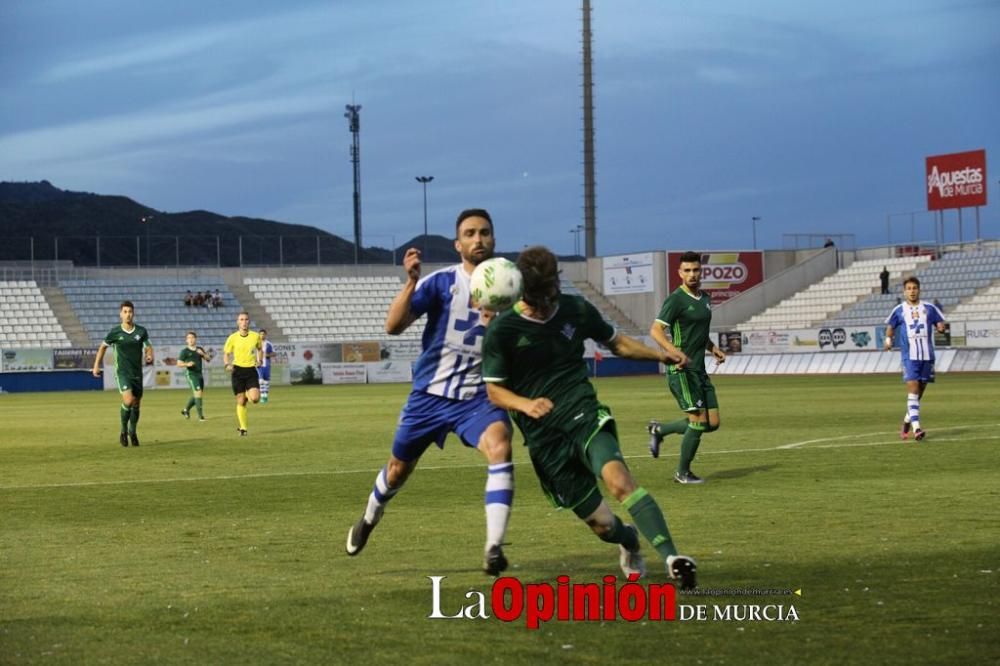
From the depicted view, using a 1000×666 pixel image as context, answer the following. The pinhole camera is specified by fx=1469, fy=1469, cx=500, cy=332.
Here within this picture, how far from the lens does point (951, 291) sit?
67.8 m

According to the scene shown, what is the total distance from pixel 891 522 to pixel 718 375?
50179 mm

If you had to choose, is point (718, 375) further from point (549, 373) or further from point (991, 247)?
point (549, 373)

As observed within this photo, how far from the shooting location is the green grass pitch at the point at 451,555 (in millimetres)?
6711

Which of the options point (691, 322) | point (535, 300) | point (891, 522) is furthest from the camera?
point (691, 322)

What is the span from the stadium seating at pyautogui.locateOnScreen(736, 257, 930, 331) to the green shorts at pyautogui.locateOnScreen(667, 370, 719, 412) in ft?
192

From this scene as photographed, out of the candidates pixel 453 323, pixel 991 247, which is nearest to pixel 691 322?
pixel 453 323

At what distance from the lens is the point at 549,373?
8.34m

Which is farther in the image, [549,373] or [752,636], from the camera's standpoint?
[549,373]

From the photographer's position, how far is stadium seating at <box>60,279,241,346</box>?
238ft

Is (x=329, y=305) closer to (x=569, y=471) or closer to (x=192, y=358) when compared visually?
(x=192, y=358)

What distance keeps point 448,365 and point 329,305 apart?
7066cm

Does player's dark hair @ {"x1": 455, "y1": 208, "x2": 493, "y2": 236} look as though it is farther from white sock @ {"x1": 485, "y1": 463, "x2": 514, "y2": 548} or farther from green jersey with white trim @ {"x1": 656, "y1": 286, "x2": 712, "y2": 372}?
green jersey with white trim @ {"x1": 656, "y1": 286, "x2": 712, "y2": 372}

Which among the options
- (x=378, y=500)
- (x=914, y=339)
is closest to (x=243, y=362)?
(x=914, y=339)

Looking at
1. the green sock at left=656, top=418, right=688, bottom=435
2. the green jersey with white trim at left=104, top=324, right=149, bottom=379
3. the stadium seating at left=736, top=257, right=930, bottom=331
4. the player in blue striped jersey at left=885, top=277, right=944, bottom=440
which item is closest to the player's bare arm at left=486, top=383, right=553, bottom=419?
the green sock at left=656, top=418, right=688, bottom=435
